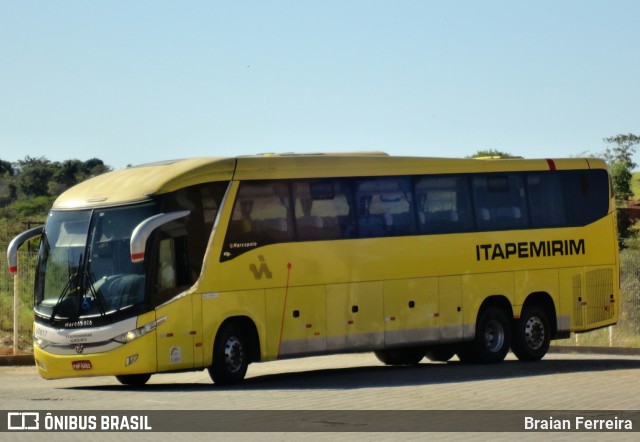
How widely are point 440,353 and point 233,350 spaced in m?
6.70

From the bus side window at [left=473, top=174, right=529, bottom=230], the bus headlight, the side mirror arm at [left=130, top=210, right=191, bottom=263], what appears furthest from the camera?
the bus side window at [left=473, top=174, right=529, bottom=230]

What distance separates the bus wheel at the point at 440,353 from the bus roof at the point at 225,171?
367cm

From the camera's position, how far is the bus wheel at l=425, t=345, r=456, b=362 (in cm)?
2706

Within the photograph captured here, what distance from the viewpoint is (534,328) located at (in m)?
27.3

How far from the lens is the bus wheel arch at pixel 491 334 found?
26.4m

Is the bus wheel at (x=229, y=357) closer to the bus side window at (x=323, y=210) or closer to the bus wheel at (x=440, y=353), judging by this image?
the bus side window at (x=323, y=210)

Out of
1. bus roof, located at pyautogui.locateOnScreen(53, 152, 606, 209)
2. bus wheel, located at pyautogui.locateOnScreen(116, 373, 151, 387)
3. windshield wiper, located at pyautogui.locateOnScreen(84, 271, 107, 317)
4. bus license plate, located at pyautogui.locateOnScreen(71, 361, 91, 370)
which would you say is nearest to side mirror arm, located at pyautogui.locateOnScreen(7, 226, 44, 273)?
bus roof, located at pyautogui.locateOnScreen(53, 152, 606, 209)

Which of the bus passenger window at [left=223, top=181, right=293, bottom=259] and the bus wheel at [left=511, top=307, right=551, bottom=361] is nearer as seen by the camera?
the bus passenger window at [left=223, top=181, right=293, bottom=259]

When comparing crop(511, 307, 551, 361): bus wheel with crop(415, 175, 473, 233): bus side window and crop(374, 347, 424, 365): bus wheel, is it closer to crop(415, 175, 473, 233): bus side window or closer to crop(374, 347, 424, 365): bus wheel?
crop(374, 347, 424, 365): bus wheel

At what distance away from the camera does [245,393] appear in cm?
2002

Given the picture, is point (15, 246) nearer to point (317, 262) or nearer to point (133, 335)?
point (133, 335)

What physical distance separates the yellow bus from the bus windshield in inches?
1.1

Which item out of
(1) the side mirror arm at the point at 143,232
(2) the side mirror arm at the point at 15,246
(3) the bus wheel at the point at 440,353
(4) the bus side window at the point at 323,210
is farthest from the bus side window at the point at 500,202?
(2) the side mirror arm at the point at 15,246

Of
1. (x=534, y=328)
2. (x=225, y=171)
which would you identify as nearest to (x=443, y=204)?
(x=534, y=328)
